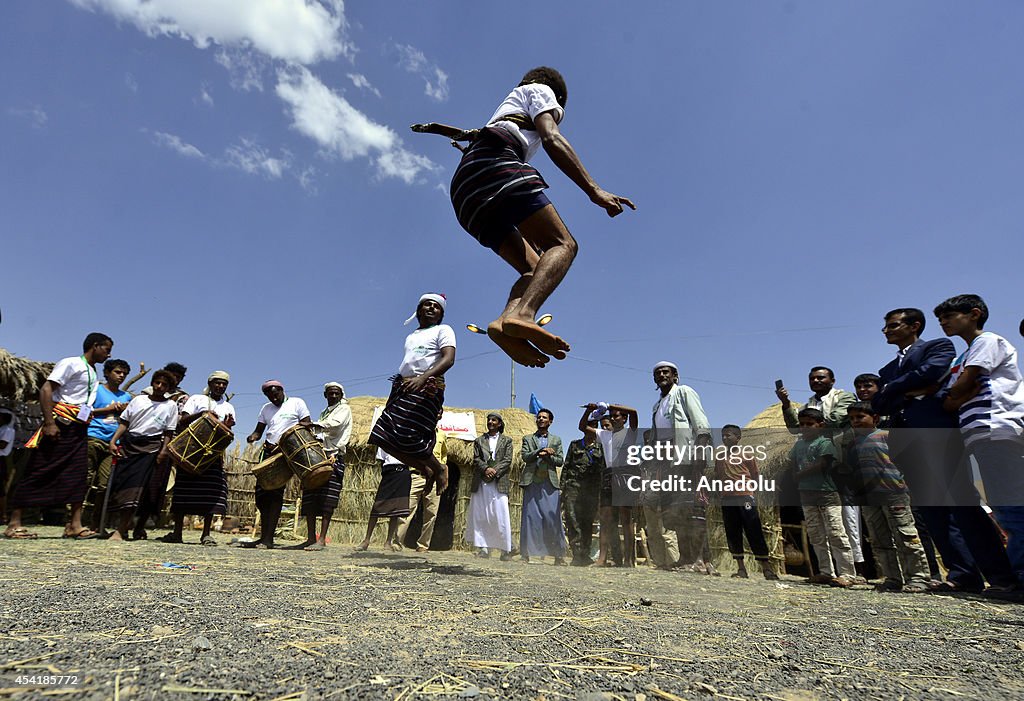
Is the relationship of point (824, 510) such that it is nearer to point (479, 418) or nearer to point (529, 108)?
point (529, 108)

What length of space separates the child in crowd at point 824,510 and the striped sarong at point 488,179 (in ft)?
12.9

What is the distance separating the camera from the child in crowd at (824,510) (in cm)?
493

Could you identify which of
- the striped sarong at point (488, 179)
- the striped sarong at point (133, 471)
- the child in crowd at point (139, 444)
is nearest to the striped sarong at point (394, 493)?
the child in crowd at point (139, 444)

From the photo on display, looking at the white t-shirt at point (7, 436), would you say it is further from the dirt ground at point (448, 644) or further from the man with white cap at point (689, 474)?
the man with white cap at point (689, 474)

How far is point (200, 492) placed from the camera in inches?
240

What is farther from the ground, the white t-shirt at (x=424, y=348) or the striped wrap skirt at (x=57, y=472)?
the white t-shirt at (x=424, y=348)

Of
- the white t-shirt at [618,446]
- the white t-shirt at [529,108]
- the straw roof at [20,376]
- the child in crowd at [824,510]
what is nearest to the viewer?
the white t-shirt at [529,108]

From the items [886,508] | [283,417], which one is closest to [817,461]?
[886,508]

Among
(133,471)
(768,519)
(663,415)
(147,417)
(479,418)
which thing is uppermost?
(479,418)

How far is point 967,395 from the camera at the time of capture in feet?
12.7

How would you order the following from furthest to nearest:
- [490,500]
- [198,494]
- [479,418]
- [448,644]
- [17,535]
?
[479,418] → [490,500] → [198,494] → [17,535] → [448,644]

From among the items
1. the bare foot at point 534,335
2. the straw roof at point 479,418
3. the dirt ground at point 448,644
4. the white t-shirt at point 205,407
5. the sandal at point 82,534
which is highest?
the straw roof at point 479,418

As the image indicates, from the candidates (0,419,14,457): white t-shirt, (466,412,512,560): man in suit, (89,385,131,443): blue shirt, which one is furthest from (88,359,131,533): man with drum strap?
(466,412,512,560): man in suit

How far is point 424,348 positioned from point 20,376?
8.96 metres
